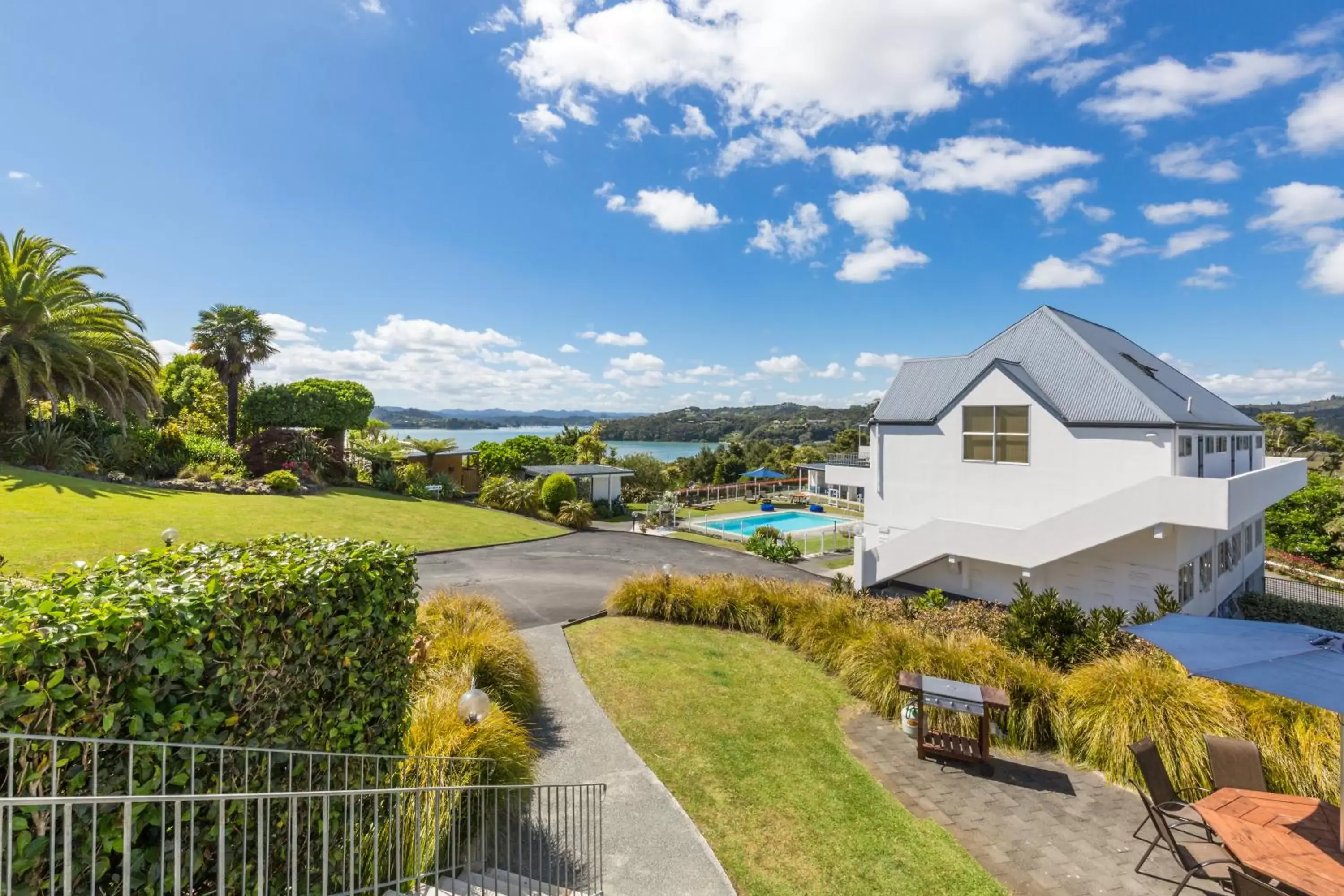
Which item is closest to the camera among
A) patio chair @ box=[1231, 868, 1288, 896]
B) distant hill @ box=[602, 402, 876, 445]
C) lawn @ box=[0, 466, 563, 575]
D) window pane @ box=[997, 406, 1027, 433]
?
patio chair @ box=[1231, 868, 1288, 896]

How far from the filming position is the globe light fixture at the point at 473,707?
21.1 feet

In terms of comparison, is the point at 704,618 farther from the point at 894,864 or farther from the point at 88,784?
the point at 88,784

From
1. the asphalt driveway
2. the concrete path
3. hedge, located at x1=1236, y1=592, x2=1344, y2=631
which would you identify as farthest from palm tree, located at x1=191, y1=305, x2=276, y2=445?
hedge, located at x1=1236, y1=592, x2=1344, y2=631

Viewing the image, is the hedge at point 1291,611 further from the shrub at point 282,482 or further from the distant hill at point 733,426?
the distant hill at point 733,426

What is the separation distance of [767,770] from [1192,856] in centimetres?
430

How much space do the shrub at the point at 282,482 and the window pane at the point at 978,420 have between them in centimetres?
2514

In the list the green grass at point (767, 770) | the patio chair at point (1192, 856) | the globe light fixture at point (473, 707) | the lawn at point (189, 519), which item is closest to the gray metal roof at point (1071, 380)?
the green grass at point (767, 770)

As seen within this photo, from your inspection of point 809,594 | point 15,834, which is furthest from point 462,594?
point 15,834

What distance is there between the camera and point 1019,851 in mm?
5996

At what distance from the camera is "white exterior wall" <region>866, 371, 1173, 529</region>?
44.1ft

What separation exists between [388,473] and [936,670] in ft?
90.4

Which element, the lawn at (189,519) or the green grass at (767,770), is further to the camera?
the lawn at (189,519)

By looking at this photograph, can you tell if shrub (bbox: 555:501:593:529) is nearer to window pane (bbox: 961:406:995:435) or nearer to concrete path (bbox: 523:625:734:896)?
window pane (bbox: 961:406:995:435)

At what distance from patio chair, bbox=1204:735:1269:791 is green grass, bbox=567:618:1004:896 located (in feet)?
10.3
